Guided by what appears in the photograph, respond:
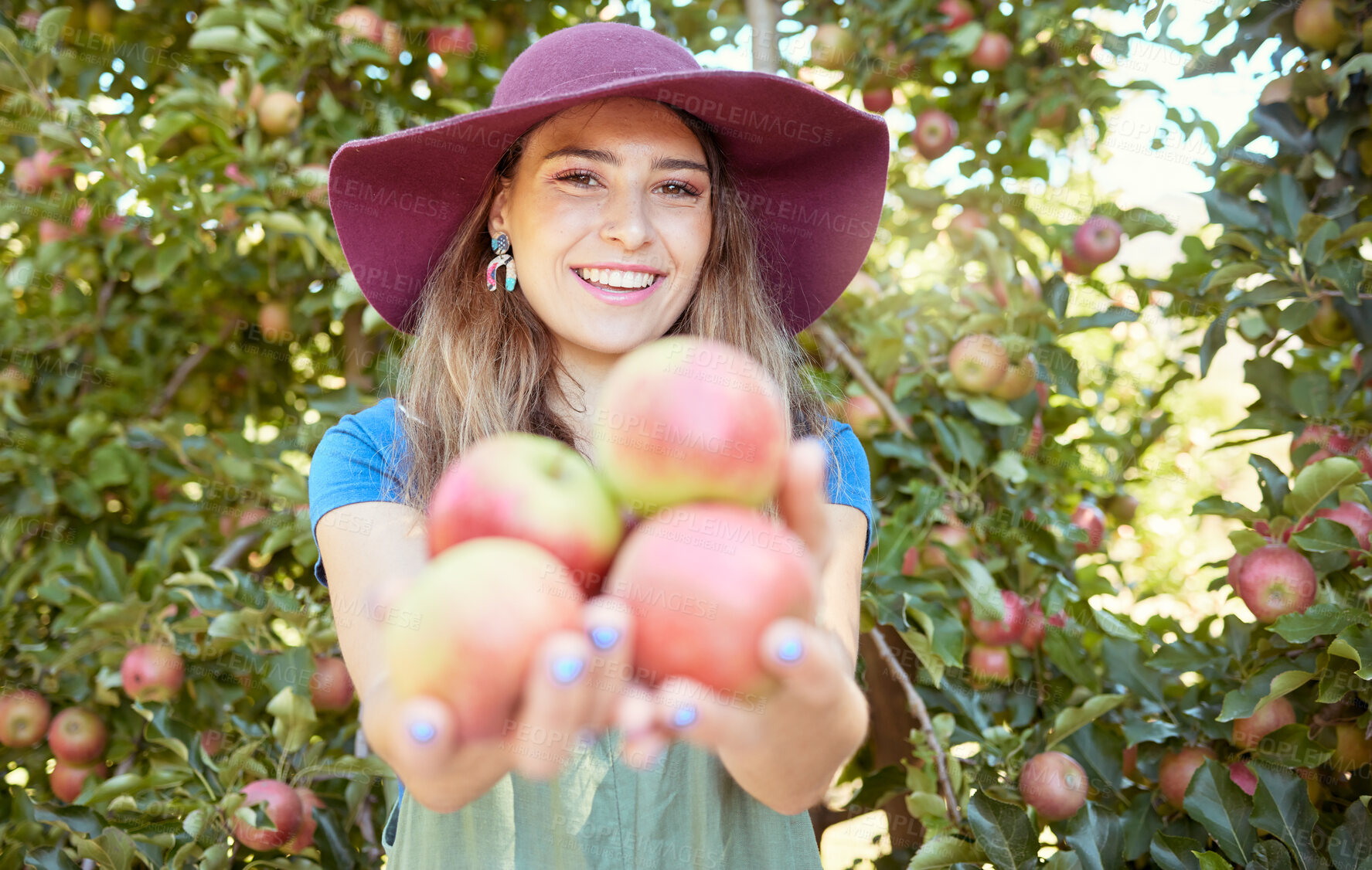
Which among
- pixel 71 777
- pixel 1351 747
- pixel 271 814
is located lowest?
pixel 71 777

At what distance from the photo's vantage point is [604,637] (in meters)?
0.48

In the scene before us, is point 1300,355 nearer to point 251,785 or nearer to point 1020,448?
point 1020,448

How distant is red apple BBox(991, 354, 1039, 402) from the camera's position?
1.81m

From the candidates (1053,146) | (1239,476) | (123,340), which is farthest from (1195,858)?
(1239,476)

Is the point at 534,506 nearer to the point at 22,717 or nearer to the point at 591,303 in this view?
the point at 591,303

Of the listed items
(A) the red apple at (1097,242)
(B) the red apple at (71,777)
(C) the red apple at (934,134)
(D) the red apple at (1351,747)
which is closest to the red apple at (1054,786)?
(D) the red apple at (1351,747)

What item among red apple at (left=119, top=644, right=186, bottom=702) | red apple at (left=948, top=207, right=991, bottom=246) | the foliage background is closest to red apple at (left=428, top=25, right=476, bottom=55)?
the foliage background

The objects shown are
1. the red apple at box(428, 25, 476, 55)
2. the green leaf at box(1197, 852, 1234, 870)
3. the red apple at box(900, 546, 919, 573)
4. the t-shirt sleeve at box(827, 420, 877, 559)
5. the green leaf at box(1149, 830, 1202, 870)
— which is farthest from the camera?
the red apple at box(428, 25, 476, 55)

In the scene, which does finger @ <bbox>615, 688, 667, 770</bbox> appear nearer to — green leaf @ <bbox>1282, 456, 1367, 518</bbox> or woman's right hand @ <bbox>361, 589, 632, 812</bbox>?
woman's right hand @ <bbox>361, 589, 632, 812</bbox>

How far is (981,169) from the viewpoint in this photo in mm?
2287

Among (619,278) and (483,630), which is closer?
(483,630)

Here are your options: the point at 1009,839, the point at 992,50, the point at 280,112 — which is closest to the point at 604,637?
the point at 1009,839

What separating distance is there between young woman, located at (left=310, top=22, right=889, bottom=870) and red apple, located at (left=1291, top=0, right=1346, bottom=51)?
1.07 metres

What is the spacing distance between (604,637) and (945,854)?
3.57 ft
